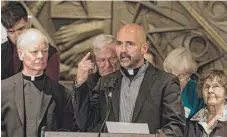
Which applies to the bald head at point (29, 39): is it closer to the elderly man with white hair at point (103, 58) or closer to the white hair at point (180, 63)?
the elderly man with white hair at point (103, 58)

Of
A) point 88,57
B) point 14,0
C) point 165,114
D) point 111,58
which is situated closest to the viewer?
point 165,114

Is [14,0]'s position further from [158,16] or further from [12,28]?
[158,16]

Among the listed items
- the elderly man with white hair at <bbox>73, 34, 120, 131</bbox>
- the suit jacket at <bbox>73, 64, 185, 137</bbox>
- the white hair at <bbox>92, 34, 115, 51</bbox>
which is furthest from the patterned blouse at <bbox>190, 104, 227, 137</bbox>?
the white hair at <bbox>92, 34, 115, 51</bbox>

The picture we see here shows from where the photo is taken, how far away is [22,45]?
5.39 meters

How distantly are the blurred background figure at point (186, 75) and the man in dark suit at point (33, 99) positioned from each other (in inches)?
36.8

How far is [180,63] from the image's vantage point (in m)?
6.00

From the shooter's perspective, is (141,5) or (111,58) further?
(141,5)

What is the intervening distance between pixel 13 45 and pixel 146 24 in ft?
4.71

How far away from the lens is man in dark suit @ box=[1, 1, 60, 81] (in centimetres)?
602

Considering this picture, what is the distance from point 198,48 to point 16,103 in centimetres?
228

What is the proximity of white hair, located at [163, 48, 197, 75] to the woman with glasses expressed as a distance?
1.55 feet

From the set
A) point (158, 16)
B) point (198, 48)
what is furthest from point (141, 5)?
point (198, 48)

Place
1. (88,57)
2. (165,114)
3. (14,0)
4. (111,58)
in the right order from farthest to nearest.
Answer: (14,0) → (111,58) → (88,57) → (165,114)

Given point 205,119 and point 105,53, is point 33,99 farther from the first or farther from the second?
point 205,119
